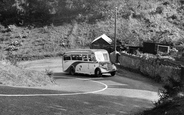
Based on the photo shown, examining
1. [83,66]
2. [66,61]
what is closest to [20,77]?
[83,66]

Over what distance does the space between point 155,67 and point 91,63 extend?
20.4 ft

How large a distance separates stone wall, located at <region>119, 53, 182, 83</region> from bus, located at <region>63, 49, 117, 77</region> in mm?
3695

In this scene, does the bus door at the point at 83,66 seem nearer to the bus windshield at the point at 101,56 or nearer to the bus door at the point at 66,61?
the bus windshield at the point at 101,56

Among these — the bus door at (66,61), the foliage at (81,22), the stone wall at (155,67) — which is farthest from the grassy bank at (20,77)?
the foliage at (81,22)

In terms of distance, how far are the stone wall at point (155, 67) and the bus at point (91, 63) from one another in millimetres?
3695

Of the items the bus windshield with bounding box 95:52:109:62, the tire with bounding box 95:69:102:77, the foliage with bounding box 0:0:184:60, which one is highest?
the foliage with bounding box 0:0:184:60

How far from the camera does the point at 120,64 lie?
38.6 m

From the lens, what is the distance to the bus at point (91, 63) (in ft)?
87.3

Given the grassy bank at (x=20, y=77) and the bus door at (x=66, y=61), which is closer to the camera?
the grassy bank at (x=20, y=77)

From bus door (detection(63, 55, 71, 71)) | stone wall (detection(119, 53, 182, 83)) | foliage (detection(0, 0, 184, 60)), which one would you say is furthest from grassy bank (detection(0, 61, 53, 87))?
foliage (detection(0, 0, 184, 60))

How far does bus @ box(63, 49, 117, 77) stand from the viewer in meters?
26.6

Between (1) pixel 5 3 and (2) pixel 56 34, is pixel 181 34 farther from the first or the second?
(1) pixel 5 3

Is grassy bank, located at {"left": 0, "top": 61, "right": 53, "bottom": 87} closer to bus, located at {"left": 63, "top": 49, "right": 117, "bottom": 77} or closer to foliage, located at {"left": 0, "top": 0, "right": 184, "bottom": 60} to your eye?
bus, located at {"left": 63, "top": 49, "right": 117, "bottom": 77}

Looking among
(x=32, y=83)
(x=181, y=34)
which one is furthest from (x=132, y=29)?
(x=32, y=83)
